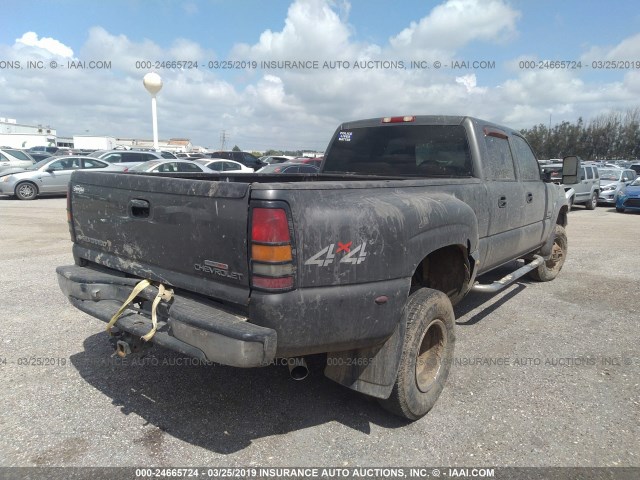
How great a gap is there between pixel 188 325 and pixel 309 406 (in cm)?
126


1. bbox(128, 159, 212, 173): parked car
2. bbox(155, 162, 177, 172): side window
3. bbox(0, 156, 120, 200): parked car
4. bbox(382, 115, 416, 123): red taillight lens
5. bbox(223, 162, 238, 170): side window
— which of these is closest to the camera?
bbox(382, 115, 416, 123): red taillight lens

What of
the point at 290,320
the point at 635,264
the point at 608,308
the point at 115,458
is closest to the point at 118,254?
the point at 115,458

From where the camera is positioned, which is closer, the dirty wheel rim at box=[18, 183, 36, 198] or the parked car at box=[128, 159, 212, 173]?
the parked car at box=[128, 159, 212, 173]

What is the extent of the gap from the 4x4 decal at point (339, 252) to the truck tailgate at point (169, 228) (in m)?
0.37

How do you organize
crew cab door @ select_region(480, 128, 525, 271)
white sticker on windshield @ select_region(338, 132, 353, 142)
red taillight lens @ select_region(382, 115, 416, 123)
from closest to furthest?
crew cab door @ select_region(480, 128, 525, 271), red taillight lens @ select_region(382, 115, 416, 123), white sticker on windshield @ select_region(338, 132, 353, 142)

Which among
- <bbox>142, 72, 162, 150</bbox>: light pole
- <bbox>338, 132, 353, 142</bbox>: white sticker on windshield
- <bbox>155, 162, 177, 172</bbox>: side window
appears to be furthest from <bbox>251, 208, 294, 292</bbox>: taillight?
<bbox>142, 72, 162, 150</bbox>: light pole

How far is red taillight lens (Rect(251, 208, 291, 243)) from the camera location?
7.36 feet

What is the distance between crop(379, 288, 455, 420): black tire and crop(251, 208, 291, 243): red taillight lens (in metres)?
0.97

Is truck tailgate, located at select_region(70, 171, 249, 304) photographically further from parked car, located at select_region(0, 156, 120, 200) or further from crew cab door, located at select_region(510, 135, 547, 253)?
parked car, located at select_region(0, 156, 120, 200)

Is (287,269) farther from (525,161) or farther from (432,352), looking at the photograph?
(525,161)

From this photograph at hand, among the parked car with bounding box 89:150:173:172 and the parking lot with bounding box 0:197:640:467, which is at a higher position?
the parked car with bounding box 89:150:173:172

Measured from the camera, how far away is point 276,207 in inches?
88.6

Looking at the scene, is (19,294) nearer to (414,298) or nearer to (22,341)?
(22,341)

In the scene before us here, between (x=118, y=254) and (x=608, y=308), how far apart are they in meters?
5.36
